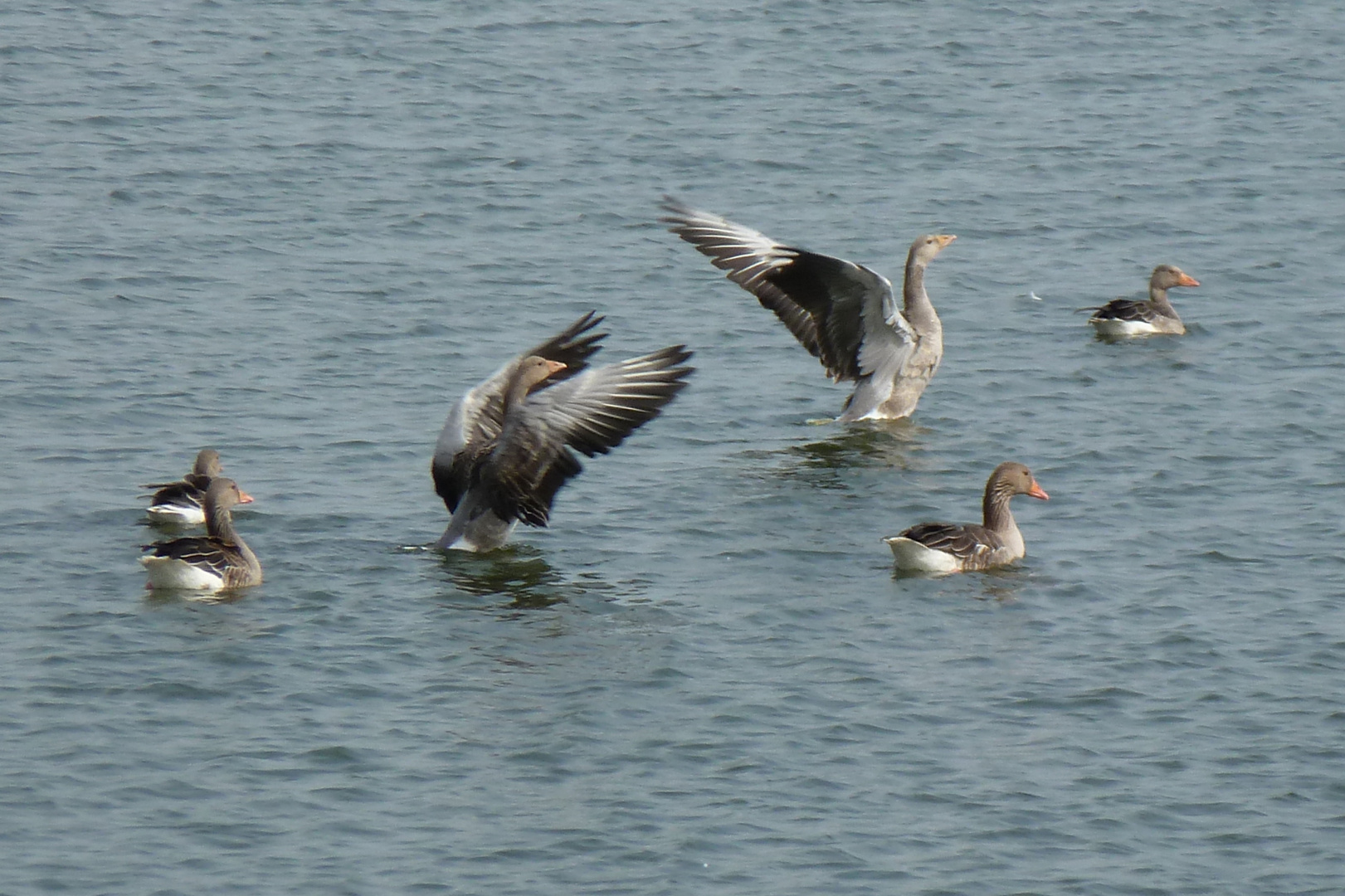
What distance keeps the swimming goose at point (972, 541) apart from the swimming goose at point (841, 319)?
330cm

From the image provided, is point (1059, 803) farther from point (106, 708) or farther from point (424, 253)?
point (424, 253)

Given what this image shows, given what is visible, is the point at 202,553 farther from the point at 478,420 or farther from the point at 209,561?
the point at 478,420

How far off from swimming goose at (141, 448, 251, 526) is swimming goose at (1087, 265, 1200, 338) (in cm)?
895

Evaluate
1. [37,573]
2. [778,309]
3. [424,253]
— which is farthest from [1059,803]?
[424,253]

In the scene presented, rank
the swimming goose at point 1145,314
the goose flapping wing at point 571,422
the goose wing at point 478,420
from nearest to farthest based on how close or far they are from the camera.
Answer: the goose flapping wing at point 571,422 → the goose wing at point 478,420 → the swimming goose at point 1145,314

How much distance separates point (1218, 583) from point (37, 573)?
780 centimetres

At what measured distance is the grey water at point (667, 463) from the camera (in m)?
10.3

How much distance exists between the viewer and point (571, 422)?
1340 cm

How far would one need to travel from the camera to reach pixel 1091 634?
12758mm

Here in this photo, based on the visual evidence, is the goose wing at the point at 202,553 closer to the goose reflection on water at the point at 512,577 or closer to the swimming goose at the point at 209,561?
the swimming goose at the point at 209,561

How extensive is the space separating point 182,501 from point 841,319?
650cm

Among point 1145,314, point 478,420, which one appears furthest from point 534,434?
point 1145,314

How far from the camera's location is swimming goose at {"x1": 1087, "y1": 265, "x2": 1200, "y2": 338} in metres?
19.2

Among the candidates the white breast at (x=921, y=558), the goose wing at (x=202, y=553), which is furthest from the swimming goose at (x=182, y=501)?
the white breast at (x=921, y=558)
